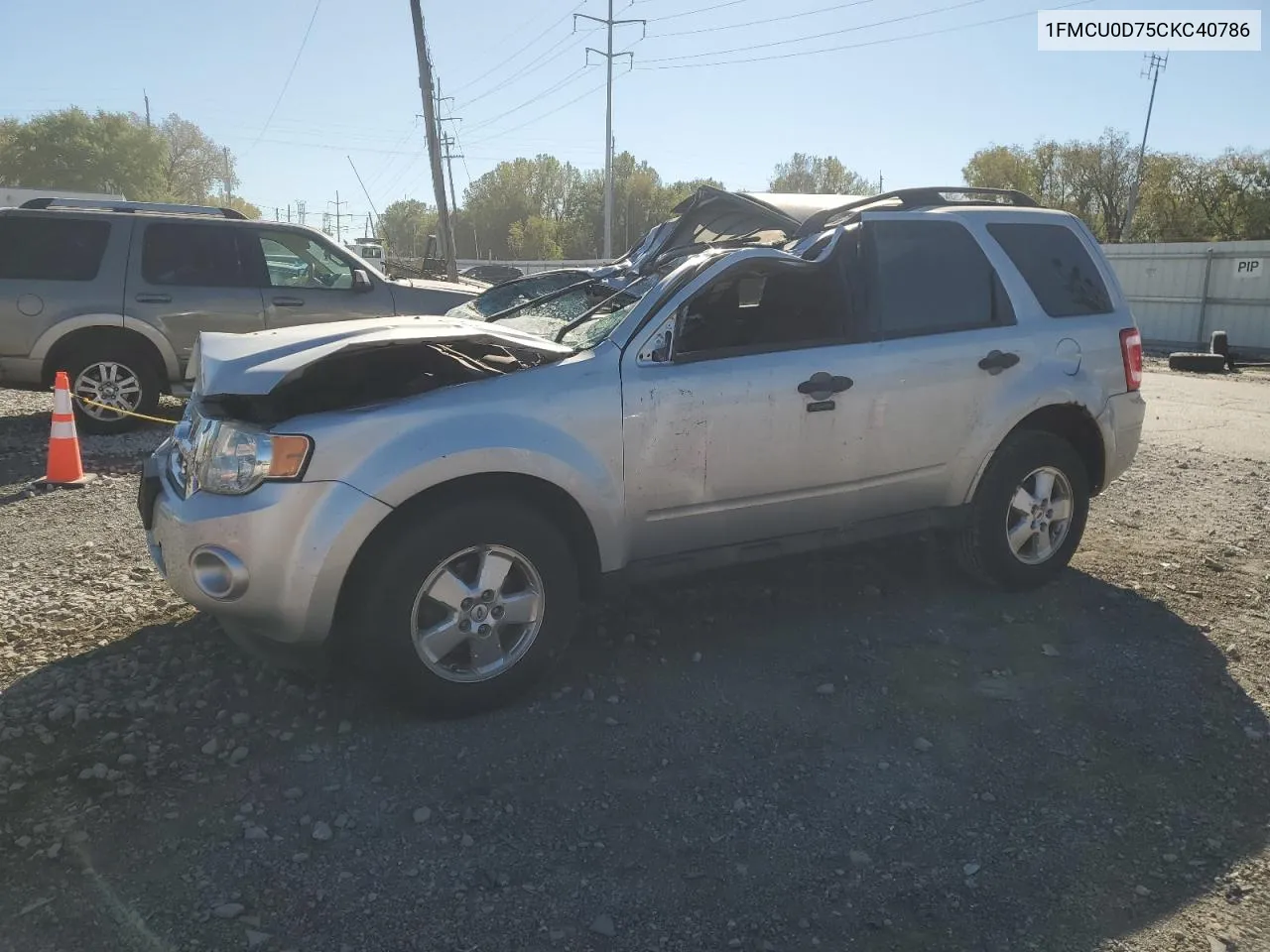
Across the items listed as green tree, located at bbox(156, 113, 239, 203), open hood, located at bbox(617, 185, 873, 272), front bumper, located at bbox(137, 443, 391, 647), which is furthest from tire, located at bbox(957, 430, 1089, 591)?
green tree, located at bbox(156, 113, 239, 203)

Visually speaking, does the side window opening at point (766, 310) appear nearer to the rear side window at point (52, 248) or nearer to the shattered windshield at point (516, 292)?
the shattered windshield at point (516, 292)

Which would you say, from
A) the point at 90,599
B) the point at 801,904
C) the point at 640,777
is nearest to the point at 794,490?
the point at 640,777

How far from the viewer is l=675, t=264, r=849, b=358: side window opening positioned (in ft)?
13.7

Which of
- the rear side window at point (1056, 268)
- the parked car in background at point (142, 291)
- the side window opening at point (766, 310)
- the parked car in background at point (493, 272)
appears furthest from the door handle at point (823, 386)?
the parked car in background at point (493, 272)

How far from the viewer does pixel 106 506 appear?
642 centimetres

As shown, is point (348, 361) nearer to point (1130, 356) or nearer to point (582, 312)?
point (582, 312)

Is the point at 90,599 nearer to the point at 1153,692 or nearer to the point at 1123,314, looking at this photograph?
the point at 1153,692

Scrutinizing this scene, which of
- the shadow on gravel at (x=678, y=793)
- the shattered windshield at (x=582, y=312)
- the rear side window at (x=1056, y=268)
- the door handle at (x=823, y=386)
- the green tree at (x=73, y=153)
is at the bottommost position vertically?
the shadow on gravel at (x=678, y=793)

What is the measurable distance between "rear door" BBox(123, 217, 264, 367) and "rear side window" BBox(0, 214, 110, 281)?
1.01 feet

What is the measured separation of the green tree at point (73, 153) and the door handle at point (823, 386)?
7463 centimetres

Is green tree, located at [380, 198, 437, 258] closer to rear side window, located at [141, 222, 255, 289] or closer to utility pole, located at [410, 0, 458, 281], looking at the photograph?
utility pole, located at [410, 0, 458, 281]

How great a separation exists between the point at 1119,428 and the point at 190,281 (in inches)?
302

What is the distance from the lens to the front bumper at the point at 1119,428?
5121 mm

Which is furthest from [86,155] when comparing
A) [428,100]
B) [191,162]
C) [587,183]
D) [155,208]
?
[155,208]
